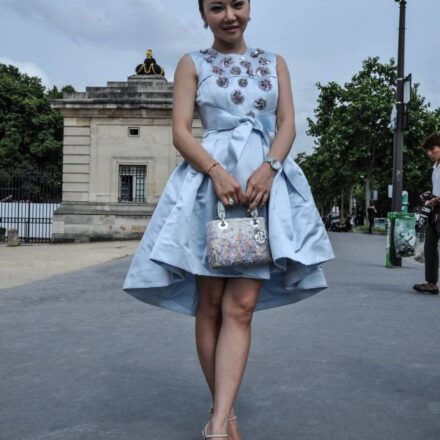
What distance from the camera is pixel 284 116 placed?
2.85m

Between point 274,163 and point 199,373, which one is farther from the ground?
point 274,163

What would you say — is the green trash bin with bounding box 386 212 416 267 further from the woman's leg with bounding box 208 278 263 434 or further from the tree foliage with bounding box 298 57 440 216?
the tree foliage with bounding box 298 57 440 216

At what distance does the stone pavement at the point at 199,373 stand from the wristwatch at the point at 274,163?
43.1 inches

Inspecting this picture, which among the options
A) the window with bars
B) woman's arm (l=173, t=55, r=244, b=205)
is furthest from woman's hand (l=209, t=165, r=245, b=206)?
the window with bars

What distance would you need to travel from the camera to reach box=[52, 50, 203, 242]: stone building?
84.7 ft

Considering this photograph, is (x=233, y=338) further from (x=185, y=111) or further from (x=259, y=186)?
(x=185, y=111)

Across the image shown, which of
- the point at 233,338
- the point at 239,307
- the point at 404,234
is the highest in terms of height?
the point at 404,234

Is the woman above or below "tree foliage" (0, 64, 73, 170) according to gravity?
below

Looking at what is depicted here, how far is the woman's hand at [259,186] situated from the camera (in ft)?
8.55

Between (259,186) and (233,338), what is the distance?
0.59m

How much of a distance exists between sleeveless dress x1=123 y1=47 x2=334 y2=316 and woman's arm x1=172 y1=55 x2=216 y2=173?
34 millimetres

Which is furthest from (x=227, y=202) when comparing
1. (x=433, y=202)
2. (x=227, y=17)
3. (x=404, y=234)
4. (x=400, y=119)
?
→ (x=400, y=119)

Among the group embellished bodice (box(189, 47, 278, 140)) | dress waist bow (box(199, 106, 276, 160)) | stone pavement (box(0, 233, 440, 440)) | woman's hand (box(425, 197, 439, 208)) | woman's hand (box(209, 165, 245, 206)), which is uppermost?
embellished bodice (box(189, 47, 278, 140))

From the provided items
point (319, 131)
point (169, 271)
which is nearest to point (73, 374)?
point (169, 271)
